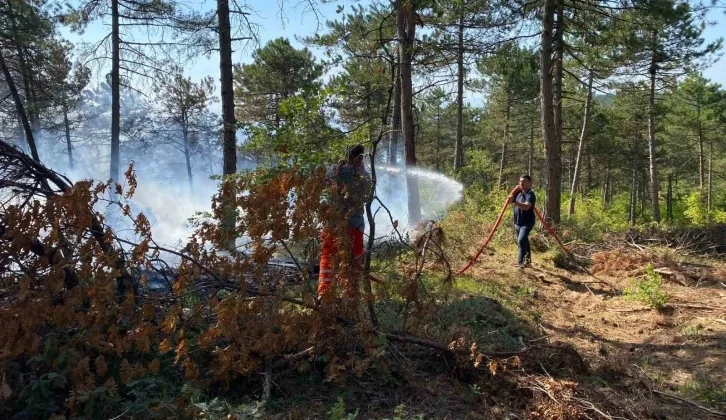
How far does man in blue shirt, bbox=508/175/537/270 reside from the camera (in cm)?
853

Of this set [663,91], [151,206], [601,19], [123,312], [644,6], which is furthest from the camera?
[663,91]

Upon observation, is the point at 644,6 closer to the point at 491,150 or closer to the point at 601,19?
the point at 601,19

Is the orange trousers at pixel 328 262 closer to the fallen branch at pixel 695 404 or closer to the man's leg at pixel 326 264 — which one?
the man's leg at pixel 326 264

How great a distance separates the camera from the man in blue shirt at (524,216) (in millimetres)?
8531

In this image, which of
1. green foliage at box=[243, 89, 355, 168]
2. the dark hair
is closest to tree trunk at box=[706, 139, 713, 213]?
green foliage at box=[243, 89, 355, 168]

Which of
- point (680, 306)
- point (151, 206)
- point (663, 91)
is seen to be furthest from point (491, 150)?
point (680, 306)

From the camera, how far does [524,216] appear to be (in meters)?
8.59

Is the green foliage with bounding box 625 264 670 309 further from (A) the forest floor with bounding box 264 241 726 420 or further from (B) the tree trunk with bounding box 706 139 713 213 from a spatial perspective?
(B) the tree trunk with bounding box 706 139 713 213

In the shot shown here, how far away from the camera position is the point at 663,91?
23.8 metres

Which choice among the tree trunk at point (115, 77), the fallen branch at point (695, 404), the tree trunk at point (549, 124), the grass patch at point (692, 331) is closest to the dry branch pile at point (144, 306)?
the fallen branch at point (695, 404)

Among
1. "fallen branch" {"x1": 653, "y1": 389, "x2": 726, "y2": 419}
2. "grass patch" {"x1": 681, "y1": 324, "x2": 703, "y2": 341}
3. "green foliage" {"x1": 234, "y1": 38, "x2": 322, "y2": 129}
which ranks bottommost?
"grass patch" {"x1": 681, "y1": 324, "x2": 703, "y2": 341}

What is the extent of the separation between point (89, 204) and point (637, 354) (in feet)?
16.9

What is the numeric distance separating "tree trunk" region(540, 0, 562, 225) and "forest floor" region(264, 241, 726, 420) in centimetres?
263

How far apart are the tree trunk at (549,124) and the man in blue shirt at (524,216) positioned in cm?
287
